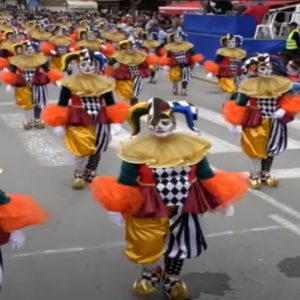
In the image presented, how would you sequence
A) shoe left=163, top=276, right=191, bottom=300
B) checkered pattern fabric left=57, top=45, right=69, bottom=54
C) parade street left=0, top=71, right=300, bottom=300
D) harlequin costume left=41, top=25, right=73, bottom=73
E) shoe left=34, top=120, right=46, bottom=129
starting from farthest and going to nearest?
1. checkered pattern fabric left=57, top=45, right=69, bottom=54
2. harlequin costume left=41, top=25, right=73, bottom=73
3. shoe left=34, top=120, right=46, bottom=129
4. parade street left=0, top=71, right=300, bottom=300
5. shoe left=163, top=276, right=191, bottom=300

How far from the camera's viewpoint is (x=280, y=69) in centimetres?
773

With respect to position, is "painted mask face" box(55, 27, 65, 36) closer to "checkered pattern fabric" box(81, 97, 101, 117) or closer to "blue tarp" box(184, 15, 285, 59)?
"blue tarp" box(184, 15, 285, 59)

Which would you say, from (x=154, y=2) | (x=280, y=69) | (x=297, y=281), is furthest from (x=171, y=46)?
(x=154, y=2)

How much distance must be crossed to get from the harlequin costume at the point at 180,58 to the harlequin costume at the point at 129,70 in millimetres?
2593

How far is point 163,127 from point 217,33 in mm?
19829

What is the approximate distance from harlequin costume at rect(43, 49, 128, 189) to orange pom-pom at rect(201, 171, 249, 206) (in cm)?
302

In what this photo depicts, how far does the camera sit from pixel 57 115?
7508mm

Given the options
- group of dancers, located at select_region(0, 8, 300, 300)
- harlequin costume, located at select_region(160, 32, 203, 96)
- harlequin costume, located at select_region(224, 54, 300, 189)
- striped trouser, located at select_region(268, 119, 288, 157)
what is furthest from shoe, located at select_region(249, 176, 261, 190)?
harlequin costume, located at select_region(160, 32, 203, 96)

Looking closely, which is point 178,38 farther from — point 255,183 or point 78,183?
point 78,183

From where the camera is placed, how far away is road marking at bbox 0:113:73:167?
951cm

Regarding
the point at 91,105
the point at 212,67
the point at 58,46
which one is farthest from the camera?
the point at 58,46

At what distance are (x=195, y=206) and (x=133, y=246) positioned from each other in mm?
545

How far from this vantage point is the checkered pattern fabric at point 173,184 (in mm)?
4629

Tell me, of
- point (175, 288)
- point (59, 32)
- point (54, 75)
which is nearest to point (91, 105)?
point (175, 288)
